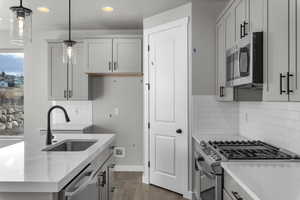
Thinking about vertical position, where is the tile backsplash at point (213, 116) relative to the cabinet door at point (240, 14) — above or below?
below

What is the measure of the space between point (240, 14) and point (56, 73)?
345 cm

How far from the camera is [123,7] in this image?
152 inches

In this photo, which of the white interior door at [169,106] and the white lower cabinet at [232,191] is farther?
the white interior door at [169,106]

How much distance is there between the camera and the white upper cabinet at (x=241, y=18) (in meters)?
2.41

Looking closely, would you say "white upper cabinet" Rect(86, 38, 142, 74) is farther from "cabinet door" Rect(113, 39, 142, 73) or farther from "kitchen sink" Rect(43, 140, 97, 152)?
"kitchen sink" Rect(43, 140, 97, 152)

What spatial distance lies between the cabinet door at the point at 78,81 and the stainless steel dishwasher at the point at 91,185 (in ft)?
6.65

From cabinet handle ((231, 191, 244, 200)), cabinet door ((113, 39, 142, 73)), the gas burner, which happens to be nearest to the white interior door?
cabinet door ((113, 39, 142, 73))

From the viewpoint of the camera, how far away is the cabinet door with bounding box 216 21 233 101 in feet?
10.1

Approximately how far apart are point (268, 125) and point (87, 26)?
3698mm

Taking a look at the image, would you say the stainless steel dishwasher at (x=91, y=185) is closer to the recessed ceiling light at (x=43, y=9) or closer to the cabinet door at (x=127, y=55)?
the cabinet door at (x=127, y=55)

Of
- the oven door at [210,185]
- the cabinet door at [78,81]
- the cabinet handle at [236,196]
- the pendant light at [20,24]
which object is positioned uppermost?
the pendant light at [20,24]

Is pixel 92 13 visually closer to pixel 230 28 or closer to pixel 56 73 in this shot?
pixel 56 73

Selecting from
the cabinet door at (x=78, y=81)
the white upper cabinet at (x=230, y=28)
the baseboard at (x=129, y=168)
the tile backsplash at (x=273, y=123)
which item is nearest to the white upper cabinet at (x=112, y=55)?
the cabinet door at (x=78, y=81)

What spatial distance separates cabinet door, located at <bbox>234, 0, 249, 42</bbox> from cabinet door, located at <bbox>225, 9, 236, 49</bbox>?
0.09 meters
